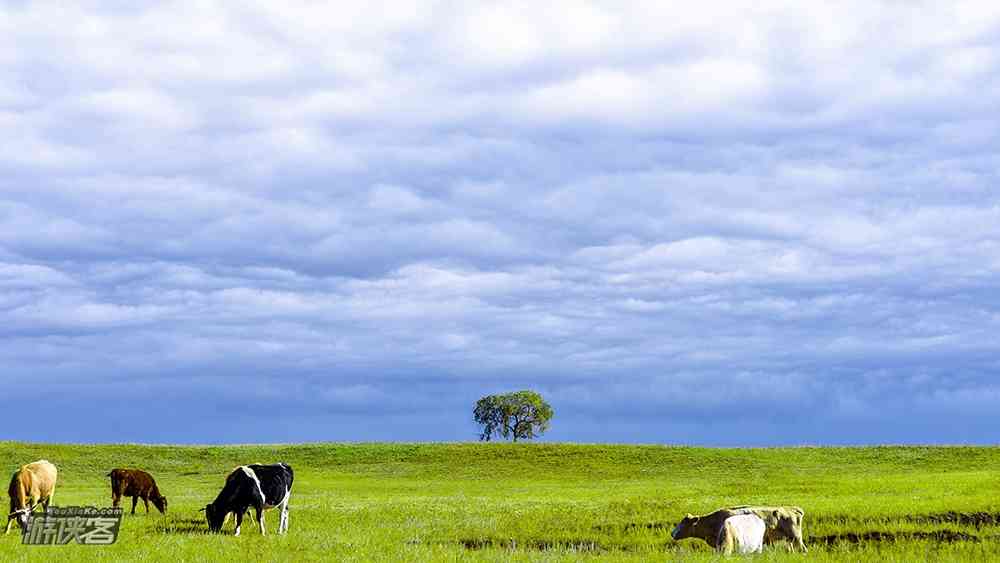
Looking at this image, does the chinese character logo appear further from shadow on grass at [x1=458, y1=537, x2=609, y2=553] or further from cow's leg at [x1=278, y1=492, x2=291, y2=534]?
shadow on grass at [x1=458, y1=537, x2=609, y2=553]

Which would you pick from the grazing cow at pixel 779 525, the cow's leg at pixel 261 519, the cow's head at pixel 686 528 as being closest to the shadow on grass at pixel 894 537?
the grazing cow at pixel 779 525

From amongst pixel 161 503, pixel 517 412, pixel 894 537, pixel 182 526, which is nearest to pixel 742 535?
pixel 894 537

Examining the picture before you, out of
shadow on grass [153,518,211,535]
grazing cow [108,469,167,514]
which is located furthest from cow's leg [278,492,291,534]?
grazing cow [108,469,167,514]

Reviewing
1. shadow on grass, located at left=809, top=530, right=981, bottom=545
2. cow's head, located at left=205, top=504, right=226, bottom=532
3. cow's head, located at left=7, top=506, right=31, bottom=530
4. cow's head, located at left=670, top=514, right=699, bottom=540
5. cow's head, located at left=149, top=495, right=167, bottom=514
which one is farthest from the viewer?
cow's head, located at left=149, top=495, right=167, bottom=514

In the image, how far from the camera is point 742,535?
78.4 ft

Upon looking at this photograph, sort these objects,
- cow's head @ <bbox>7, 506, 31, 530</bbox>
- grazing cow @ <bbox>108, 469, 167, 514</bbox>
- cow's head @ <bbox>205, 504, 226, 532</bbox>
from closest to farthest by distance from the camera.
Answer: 1. cow's head @ <bbox>7, 506, 31, 530</bbox>
2. cow's head @ <bbox>205, 504, 226, 532</bbox>
3. grazing cow @ <bbox>108, 469, 167, 514</bbox>

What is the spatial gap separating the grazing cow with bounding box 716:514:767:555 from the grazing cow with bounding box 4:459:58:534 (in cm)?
1905

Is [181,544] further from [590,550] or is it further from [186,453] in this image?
[186,453]

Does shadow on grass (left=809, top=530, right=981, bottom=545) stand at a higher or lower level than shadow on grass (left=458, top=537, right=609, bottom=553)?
higher

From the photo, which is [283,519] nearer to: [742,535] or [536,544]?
[536,544]

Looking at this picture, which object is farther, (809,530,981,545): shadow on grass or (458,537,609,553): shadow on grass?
(809,530,981,545): shadow on grass

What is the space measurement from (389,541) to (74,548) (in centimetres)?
775

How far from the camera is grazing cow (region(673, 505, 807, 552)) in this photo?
991 inches

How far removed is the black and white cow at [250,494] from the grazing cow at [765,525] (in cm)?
1145
